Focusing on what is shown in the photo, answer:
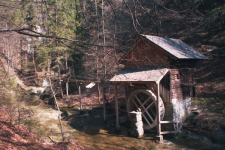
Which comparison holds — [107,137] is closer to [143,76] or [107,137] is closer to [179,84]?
[143,76]

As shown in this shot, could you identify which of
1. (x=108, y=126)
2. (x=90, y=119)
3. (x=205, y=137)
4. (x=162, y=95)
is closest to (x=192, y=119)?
(x=205, y=137)

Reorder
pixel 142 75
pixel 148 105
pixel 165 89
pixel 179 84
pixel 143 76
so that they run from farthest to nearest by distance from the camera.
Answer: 1. pixel 148 105
2. pixel 179 84
3. pixel 165 89
4. pixel 142 75
5. pixel 143 76

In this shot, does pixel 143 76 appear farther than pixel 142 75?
No

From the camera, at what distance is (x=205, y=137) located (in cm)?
907

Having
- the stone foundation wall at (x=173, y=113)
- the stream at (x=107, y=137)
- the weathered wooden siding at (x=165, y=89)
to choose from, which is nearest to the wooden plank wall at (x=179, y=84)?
the weathered wooden siding at (x=165, y=89)

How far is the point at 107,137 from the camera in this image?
1006cm

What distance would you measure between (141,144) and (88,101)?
427 inches

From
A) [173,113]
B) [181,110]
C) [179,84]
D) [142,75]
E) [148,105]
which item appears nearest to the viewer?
[142,75]

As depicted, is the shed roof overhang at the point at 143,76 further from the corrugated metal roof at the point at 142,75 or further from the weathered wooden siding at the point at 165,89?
the weathered wooden siding at the point at 165,89

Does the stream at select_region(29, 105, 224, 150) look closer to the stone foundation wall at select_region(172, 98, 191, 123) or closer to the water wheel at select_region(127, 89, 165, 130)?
the water wheel at select_region(127, 89, 165, 130)

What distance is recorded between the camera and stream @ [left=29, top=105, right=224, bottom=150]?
8.48 m

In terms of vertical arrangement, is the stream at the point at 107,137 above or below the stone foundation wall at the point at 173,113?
below

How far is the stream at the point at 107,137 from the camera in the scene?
27.8ft

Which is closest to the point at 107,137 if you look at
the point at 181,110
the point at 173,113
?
the point at 173,113
